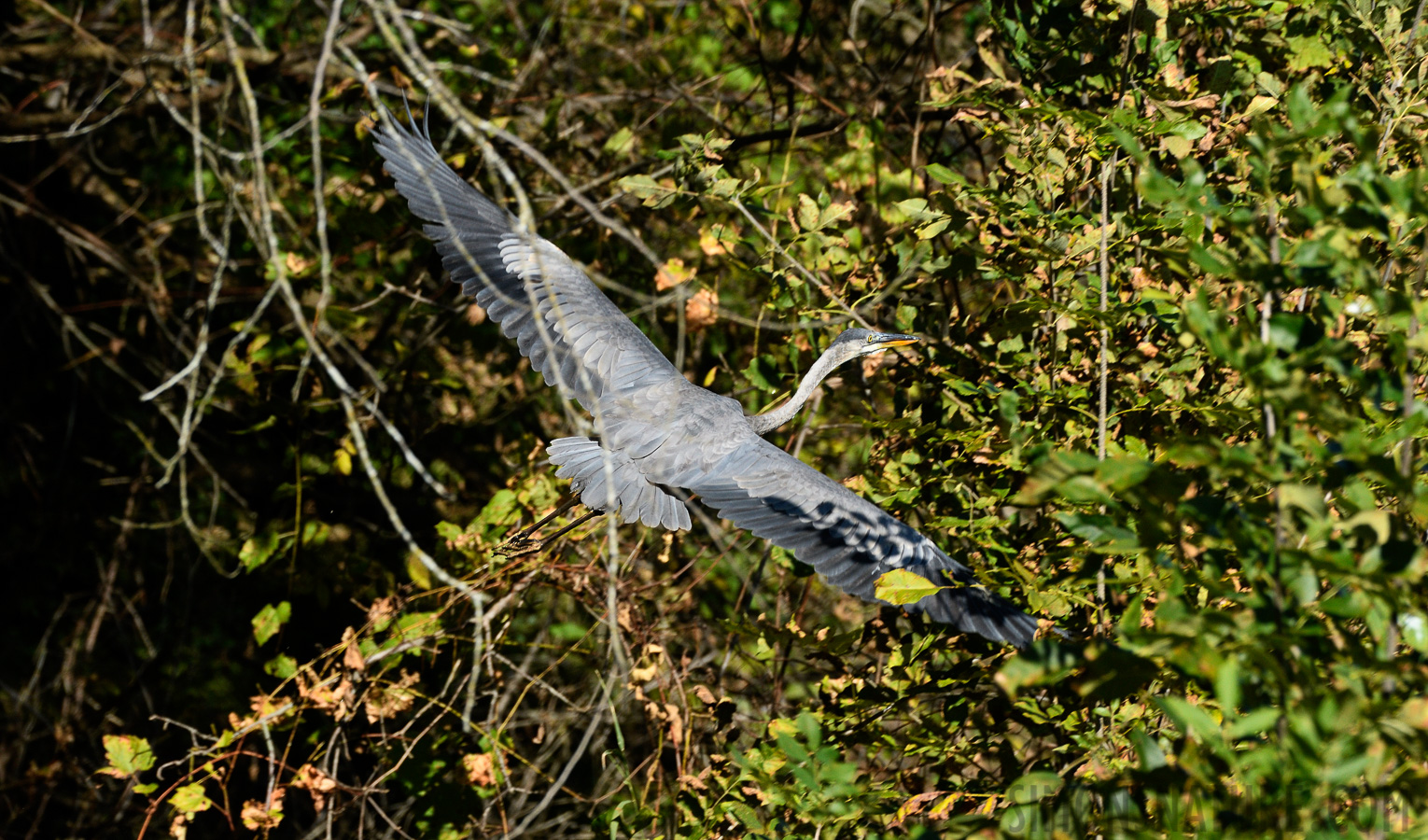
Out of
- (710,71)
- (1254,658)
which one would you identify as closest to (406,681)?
(1254,658)

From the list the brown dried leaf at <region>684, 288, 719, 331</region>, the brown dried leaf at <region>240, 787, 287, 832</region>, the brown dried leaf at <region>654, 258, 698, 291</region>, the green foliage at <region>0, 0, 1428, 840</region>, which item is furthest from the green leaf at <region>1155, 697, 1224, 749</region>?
the brown dried leaf at <region>240, 787, 287, 832</region>

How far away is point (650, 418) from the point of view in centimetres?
376

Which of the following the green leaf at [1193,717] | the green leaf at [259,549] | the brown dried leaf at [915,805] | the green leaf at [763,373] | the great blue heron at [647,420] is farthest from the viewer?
the green leaf at [259,549]

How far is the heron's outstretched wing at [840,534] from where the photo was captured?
2.56m

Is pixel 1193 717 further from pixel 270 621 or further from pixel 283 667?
pixel 270 621

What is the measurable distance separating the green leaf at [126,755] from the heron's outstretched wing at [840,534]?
1.79 m

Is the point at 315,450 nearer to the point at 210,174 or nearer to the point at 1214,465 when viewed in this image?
the point at 210,174

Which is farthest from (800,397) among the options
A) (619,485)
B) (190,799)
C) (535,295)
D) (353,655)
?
(190,799)

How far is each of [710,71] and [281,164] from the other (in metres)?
2.23

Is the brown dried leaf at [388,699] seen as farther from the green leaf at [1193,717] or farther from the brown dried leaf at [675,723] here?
the green leaf at [1193,717]

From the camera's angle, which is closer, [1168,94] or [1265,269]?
[1265,269]

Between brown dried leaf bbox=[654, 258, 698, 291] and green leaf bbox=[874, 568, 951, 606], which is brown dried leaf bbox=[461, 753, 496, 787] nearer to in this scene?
brown dried leaf bbox=[654, 258, 698, 291]

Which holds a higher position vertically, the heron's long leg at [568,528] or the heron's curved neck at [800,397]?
the heron's curved neck at [800,397]

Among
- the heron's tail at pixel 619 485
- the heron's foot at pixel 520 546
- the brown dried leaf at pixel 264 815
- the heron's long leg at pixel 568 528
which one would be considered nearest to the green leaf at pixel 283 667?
the brown dried leaf at pixel 264 815
